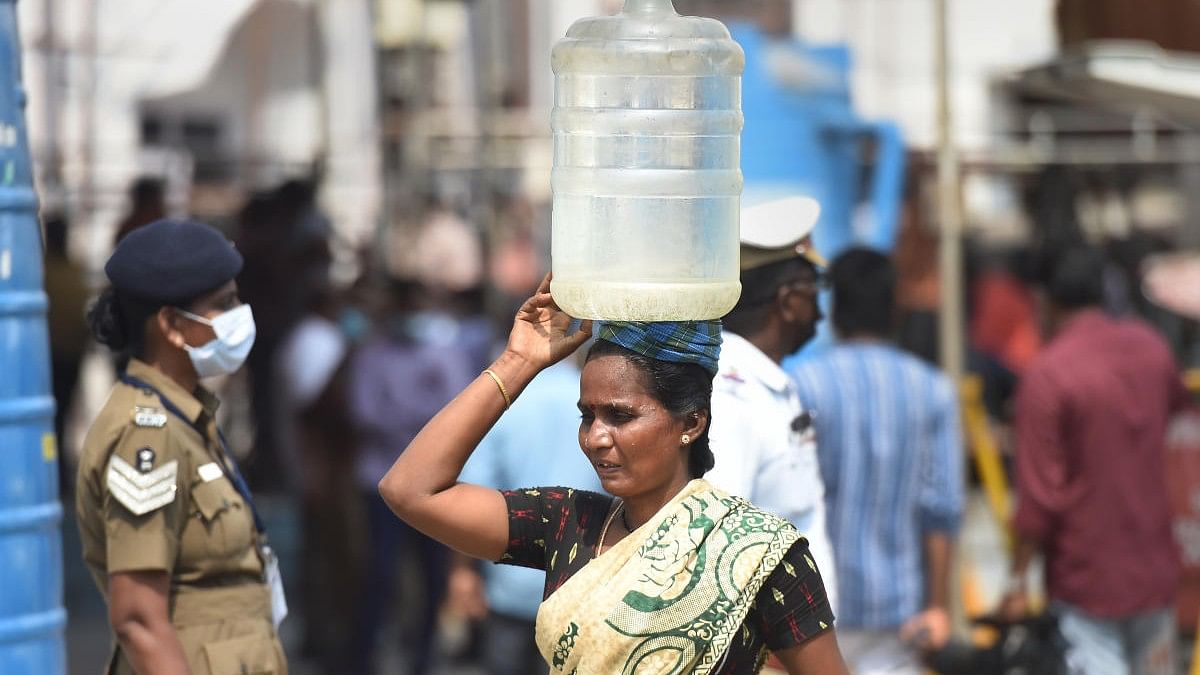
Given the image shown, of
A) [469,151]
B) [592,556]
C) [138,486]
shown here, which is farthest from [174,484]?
[469,151]

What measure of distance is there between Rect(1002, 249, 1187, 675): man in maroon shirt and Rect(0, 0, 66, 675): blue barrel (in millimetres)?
3676

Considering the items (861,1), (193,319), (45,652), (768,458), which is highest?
(861,1)

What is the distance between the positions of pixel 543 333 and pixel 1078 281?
3.96m

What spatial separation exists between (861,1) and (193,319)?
1080 cm

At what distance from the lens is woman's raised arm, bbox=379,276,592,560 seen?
10.3 feet

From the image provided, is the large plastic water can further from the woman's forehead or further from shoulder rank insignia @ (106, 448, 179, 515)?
shoulder rank insignia @ (106, 448, 179, 515)

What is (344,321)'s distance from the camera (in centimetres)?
951

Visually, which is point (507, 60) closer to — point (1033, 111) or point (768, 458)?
point (1033, 111)

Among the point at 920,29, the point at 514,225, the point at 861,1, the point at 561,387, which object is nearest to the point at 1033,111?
the point at 920,29

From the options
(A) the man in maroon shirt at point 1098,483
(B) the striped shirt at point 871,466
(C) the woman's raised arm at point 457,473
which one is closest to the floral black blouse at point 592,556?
(C) the woman's raised arm at point 457,473

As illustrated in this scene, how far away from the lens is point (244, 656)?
402cm

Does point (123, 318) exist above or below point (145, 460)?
above

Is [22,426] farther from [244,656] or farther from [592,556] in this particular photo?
[592,556]

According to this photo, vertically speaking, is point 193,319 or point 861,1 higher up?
point 861,1
